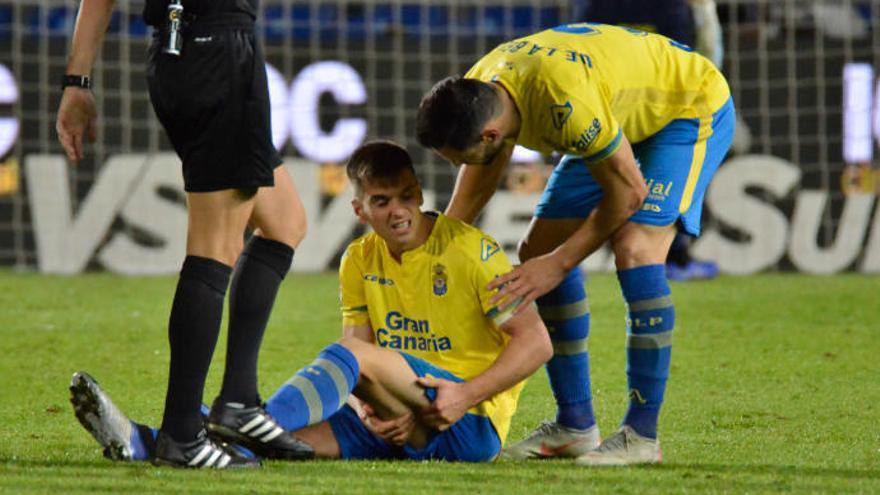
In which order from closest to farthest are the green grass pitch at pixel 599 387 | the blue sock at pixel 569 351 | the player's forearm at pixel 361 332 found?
1. the green grass pitch at pixel 599 387
2. the player's forearm at pixel 361 332
3. the blue sock at pixel 569 351

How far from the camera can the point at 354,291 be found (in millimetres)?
3787

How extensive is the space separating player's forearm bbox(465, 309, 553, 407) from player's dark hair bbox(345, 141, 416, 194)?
0.46 meters

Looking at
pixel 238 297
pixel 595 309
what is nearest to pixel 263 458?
pixel 238 297

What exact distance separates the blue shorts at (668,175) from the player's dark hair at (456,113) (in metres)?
0.50

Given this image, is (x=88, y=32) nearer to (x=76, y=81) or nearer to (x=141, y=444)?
(x=76, y=81)

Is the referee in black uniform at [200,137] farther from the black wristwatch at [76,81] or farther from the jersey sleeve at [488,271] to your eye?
the jersey sleeve at [488,271]

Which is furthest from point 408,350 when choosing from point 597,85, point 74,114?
point 74,114

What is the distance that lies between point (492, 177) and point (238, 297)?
0.76 metres

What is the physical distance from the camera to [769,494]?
3191 mm

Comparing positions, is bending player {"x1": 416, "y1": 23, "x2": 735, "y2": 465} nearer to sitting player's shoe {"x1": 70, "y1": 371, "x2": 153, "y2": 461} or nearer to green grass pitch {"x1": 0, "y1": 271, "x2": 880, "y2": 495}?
green grass pitch {"x1": 0, "y1": 271, "x2": 880, "y2": 495}

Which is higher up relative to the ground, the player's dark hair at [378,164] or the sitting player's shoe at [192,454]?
the player's dark hair at [378,164]

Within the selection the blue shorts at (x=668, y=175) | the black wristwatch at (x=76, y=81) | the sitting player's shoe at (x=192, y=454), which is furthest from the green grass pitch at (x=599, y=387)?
the black wristwatch at (x=76, y=81)

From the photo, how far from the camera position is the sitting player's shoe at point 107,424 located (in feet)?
11.0

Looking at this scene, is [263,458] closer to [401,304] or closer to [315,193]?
[401,304]
